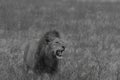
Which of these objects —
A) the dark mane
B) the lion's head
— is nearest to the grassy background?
the dark mane

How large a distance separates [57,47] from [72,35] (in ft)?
20.6

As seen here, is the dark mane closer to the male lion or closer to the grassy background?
the male lion

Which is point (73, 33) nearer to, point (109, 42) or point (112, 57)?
point (109, 42)

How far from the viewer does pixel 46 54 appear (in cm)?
591

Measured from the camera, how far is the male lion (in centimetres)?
571

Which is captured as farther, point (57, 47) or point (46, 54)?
point (46, 54)

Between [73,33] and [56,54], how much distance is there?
21.5 ft

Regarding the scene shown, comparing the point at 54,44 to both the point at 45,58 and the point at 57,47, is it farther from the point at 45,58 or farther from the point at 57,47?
the point at 45,58

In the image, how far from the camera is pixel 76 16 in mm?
15883

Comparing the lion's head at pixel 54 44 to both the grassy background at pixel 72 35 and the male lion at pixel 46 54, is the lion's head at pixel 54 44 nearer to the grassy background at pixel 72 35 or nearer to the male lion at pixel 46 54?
the male lion at pixel 46 54

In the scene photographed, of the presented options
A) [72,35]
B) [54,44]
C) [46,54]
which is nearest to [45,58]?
[46,54]

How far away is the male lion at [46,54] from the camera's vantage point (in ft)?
18.7

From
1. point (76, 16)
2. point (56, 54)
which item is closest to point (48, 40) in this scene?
point (56, 54)

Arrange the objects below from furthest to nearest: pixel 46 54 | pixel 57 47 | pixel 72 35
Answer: pixel 72 35 < pixel 46 54 < pixel 57 47
